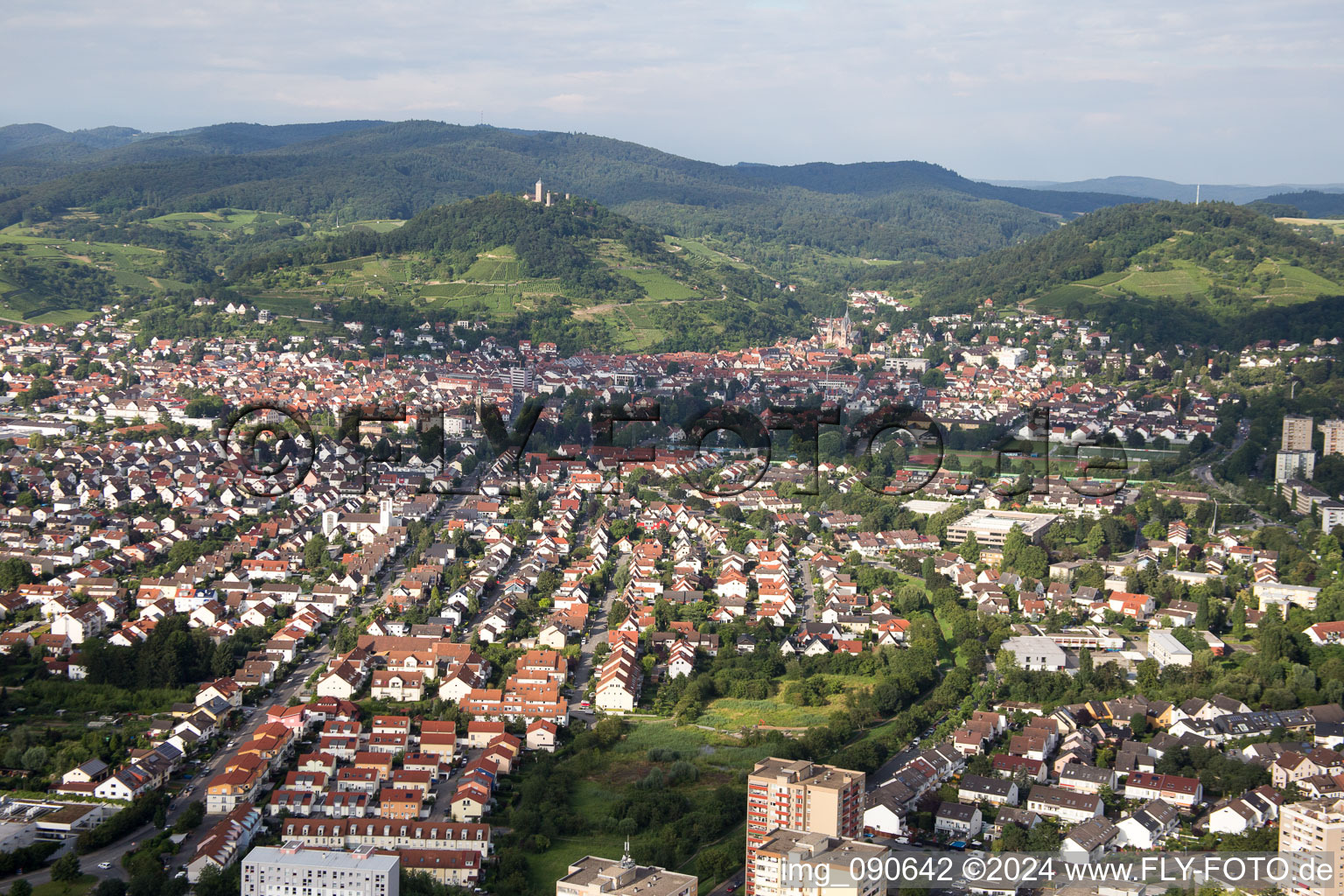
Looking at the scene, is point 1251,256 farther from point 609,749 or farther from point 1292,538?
point 609,749

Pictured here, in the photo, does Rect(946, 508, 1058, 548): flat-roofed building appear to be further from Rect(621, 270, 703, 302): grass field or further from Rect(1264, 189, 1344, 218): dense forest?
Rect(1264, 189, 1344, 218): dense forest

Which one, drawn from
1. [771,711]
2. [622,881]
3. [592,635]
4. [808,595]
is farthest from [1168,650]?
[622,881]

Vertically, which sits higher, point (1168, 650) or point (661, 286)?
point (661, 286)

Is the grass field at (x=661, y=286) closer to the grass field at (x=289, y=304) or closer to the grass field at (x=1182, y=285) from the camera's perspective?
the grass field at (x=289, y=304)

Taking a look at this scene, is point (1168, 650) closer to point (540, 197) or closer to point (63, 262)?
point (540, 197)

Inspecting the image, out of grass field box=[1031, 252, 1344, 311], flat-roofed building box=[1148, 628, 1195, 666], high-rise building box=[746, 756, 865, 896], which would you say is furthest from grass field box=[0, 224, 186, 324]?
high-rise building box=[746, 756, 865, 896]

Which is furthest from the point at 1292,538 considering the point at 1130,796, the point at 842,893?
the point at 842,893
